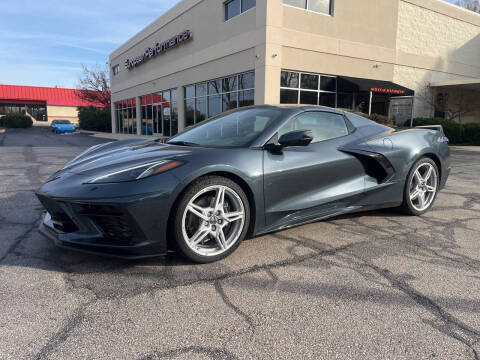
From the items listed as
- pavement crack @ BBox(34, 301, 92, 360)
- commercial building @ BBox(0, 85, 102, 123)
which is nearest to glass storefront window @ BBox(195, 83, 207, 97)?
pavement crack @ BBox(34, 301, 92, 360)

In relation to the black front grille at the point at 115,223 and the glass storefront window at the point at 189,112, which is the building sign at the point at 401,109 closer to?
the glass storefront window at the point at 189,112

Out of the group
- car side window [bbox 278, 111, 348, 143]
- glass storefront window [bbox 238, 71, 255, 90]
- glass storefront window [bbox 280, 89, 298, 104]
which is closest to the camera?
car side window [bbox 278, 111, 348, 143]

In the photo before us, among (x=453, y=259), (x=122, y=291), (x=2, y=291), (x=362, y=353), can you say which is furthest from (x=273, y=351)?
(x=453, y=259)

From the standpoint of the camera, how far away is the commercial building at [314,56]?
1446 cm

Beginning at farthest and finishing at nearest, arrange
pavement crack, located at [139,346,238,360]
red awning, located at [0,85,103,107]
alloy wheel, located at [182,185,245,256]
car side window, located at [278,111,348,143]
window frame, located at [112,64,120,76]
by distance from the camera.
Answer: red awning, located at [0,85,103,107], window frame, located at [112,64,120,76], car side window, located at [278,111,348,143], alloy wheel, located at [182,185,245,256], pavement crack, located at [139,346,238,360]

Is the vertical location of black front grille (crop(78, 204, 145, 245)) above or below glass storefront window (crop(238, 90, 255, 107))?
below

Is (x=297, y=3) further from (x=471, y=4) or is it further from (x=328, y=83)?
(x=471, y=4)

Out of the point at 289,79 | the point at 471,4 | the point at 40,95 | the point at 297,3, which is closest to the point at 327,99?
the point at 289,79

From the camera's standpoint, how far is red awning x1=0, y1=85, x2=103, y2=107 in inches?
1987

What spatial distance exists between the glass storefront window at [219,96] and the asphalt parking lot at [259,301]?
12732mm

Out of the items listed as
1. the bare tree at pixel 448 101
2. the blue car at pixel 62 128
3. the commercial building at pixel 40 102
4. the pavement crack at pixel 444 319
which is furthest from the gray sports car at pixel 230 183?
the commercial building at pixel 40 102

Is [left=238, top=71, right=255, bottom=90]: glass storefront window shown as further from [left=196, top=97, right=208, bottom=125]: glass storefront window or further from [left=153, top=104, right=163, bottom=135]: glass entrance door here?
[left=153, top=104, right=163, bottom=135]: glass entrance door

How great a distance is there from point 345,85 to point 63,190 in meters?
15.4

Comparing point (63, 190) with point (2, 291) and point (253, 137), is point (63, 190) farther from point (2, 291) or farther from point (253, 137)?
point (253, 137)
